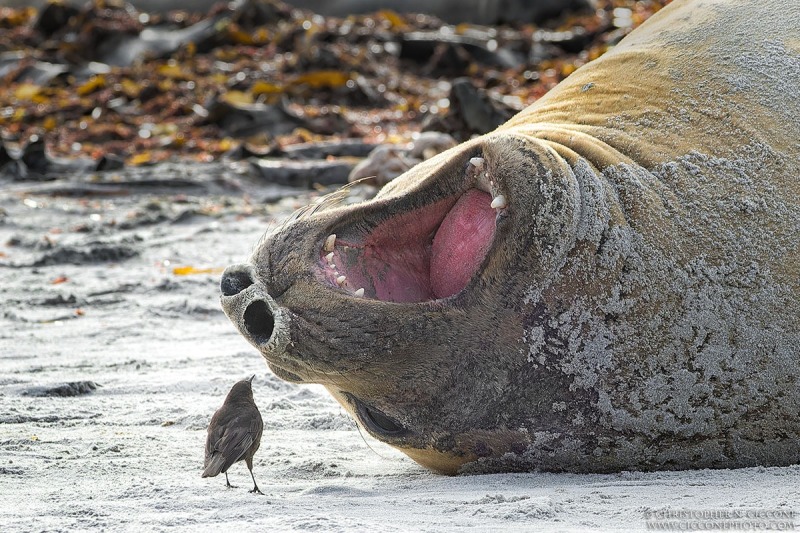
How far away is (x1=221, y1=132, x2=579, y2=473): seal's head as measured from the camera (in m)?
2.95

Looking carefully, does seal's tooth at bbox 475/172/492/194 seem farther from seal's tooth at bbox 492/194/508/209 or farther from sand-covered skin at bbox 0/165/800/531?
sand-covered skin at bbox 0/165/800/531

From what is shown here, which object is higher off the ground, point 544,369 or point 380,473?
point 544,369

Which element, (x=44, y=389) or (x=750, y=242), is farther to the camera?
(x=44, y=389)

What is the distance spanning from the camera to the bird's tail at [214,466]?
3006 millimetres

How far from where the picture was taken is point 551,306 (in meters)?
2.94

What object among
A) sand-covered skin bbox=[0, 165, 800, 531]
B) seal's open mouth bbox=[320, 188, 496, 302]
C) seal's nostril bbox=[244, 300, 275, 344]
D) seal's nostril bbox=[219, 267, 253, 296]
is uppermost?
seal's open mouth bbox=[320, 188, 496, 302]

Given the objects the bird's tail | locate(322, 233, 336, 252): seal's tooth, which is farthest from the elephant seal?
the bird's tail

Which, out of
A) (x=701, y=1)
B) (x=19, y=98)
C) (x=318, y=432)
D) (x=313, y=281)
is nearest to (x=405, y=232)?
(x=313, y=281)

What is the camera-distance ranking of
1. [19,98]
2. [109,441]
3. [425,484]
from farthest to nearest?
1. [19,98]
2. [109,441]
3. [425,484]

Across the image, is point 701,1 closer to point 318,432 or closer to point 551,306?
point 551,306

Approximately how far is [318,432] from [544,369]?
1064 millimetres

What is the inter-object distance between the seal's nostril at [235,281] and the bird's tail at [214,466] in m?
0.44

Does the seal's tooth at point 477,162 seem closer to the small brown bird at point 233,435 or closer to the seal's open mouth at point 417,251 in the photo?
the seal's open mouth at point 417,251

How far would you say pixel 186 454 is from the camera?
11.2 feet
